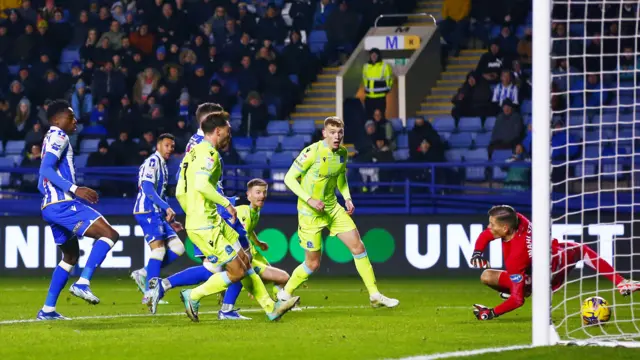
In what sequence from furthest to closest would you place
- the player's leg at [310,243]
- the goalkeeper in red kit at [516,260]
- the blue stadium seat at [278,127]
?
1. the blue stadium seat at [278,127]
2. the player's leg at [310,243]
3. the goalkeeper in red kit at [516,260]

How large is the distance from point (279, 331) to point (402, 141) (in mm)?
10765

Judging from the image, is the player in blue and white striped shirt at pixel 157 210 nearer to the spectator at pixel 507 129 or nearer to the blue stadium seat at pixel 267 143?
the spectator at pixel 507 129

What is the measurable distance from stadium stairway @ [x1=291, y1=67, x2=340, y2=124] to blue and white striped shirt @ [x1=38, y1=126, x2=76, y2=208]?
11475mm

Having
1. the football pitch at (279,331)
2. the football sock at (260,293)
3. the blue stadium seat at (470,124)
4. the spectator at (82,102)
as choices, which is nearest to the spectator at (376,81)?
the blue stadium seat at (470,124)

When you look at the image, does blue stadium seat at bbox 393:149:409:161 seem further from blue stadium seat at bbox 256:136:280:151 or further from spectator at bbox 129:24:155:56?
spectator at bbox 129:24:155:56

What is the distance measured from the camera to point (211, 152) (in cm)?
958

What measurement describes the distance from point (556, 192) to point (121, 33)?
9.57 meters

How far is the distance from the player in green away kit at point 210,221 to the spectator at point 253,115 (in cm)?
1059

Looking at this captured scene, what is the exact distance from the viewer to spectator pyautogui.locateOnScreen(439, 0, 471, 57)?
21.5 m

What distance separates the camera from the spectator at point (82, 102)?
21.5 m

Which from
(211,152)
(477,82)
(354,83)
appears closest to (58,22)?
(354,83)

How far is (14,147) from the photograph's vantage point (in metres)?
21.3

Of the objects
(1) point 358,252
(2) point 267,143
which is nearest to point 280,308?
(1) point 358,252

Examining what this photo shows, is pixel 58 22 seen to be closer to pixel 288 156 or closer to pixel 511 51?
pixel 288 156
